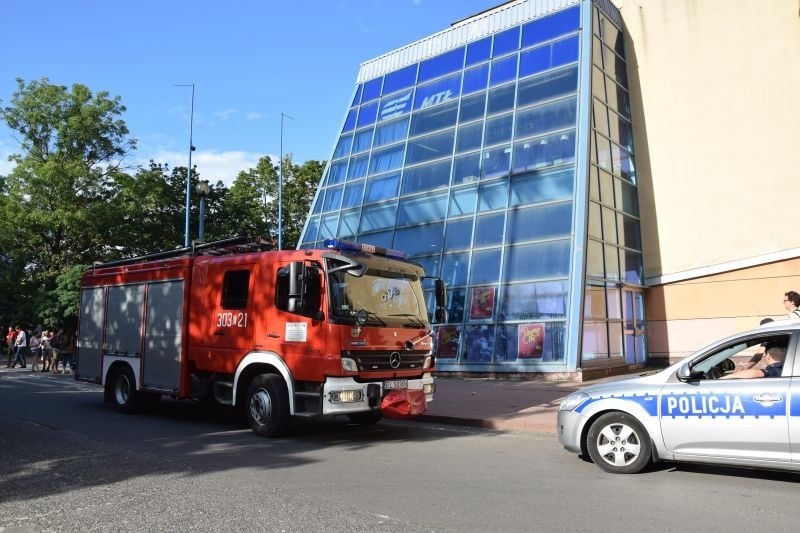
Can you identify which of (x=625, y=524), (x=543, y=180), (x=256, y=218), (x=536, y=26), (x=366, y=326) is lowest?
(x=625, y=524)

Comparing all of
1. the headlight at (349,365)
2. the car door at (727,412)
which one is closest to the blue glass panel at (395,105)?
the headlight at (349,365)

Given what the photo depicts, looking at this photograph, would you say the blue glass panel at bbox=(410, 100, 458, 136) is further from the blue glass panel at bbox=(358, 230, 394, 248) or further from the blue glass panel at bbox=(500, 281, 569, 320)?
the blue glass panel at bbox=(500, 281, 569, 320)

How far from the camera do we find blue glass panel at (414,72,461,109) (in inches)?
896

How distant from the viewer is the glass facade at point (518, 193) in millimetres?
17203

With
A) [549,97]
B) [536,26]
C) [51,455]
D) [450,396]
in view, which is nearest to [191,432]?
[51,455]

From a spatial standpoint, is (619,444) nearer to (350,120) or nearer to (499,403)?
(499,403)

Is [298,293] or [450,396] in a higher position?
[298,293]

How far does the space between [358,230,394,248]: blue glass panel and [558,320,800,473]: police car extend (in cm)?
1517

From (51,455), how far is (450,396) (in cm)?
815

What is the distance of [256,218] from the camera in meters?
37.2

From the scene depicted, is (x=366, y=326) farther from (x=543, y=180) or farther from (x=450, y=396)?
(x=543, y=180)

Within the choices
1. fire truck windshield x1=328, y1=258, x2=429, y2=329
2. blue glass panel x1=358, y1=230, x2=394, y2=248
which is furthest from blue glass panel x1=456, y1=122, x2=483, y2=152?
fire truck windshield x1=328, y1=258, x2=429, y2=329

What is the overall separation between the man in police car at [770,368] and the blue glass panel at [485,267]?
1217cm

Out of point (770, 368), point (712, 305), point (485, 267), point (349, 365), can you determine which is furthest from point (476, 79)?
point (770, 368)
